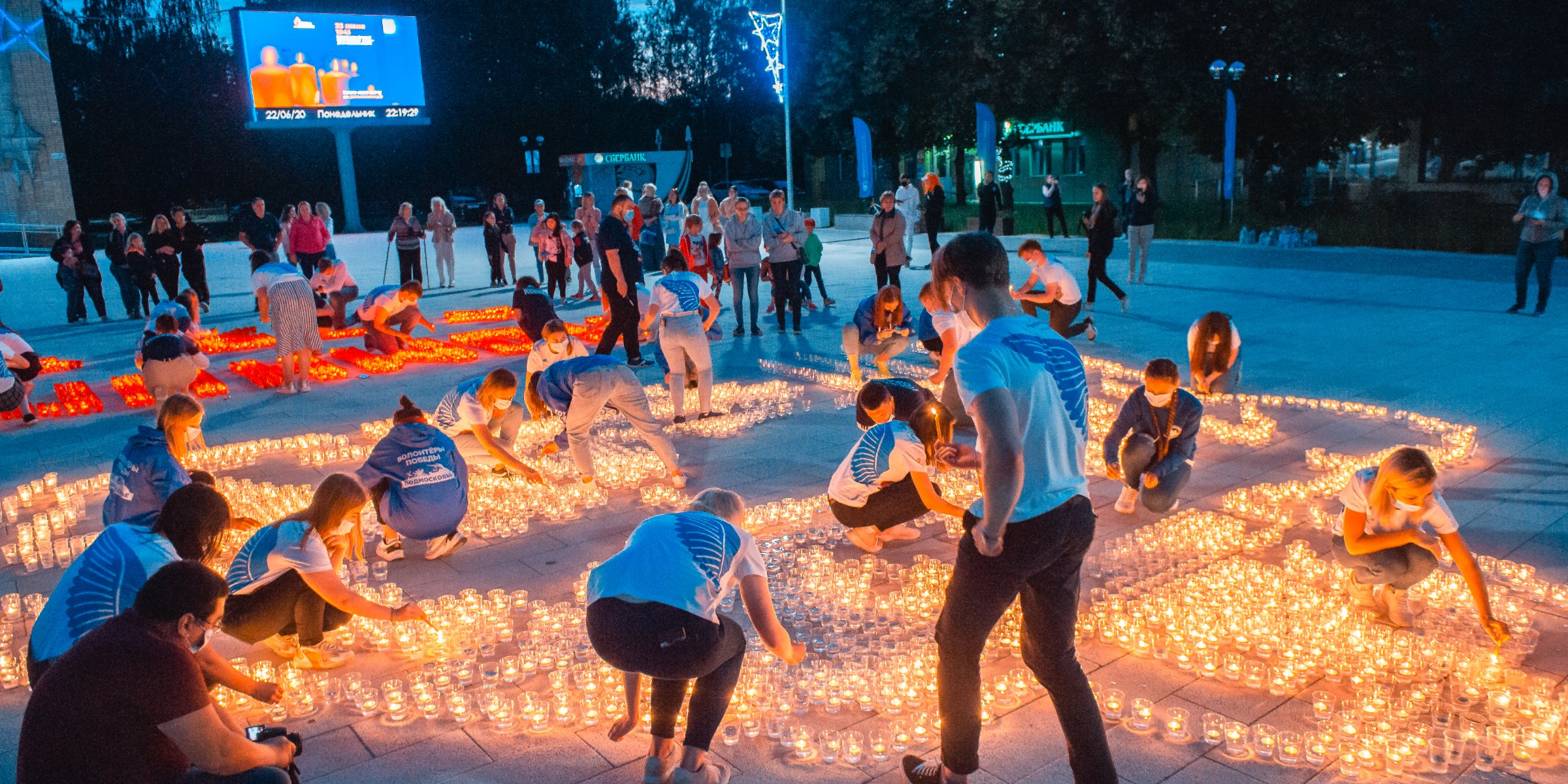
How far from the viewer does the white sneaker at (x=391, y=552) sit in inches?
229

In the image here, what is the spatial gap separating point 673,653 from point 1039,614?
109 cm

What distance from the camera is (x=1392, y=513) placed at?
14.3 ft

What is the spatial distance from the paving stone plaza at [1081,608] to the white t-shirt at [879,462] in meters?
0.36

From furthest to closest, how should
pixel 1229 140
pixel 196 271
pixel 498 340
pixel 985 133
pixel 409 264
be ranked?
pixel 985 133 → pixel 1229 140 → pixel 409 264 → pixel 196 271 → pixel 498 340

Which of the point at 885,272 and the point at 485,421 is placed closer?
the point at 485,421

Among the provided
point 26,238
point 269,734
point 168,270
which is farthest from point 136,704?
point 26,238

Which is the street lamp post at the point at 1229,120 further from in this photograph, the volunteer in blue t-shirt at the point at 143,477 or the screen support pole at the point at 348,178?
the screen support pole at the point at 348,178

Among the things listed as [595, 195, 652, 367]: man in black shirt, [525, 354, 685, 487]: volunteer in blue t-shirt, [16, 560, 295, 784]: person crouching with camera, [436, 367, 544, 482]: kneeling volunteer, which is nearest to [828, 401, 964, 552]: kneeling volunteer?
[525, 354, 685, 487]: volunteer in blue t-shirt

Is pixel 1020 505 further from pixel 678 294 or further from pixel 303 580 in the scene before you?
pixel 678 294

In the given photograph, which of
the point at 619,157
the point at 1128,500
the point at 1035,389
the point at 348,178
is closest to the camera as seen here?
the point at 1035,389

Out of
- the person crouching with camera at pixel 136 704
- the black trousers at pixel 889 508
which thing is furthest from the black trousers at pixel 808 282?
the person crouching with camera at pixel 136 704

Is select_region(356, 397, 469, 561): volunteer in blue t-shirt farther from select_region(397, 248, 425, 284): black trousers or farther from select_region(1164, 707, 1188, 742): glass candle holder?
select_region(397, 248, 425, 284): black trousers

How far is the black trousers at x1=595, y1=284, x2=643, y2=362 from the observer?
1070 cm

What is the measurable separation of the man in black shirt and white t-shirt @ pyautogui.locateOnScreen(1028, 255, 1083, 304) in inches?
153
